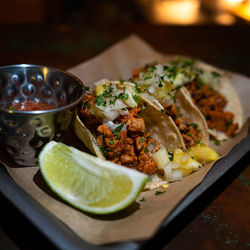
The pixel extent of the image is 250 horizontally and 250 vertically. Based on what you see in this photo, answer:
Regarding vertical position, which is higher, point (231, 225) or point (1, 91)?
point (1, 91)

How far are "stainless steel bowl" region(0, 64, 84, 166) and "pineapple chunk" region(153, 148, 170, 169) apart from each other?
835 millimetres

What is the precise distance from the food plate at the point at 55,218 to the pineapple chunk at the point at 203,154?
0.18m

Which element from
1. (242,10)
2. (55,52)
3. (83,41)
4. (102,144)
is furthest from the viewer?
(242,10)

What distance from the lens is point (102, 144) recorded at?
276cm

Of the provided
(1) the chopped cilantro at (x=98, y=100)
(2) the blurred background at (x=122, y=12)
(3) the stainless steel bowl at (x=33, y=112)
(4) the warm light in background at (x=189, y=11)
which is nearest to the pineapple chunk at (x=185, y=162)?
(1) the chopped cilantro at (x=98, y=100)

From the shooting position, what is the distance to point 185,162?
2.81m

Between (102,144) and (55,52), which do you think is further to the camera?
(55,52)

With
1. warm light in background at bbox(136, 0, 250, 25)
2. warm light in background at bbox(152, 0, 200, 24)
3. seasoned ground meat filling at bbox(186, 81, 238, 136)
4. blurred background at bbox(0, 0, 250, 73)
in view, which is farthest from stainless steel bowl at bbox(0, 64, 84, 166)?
warm light in background at bbox(152, 0, 200, 24)

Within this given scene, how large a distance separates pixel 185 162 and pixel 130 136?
1.77 feet

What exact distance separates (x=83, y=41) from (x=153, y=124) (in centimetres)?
272

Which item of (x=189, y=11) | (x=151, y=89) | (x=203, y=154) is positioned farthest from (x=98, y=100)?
(x=189, y=11)

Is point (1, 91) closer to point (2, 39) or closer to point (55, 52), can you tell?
point (55, 52)

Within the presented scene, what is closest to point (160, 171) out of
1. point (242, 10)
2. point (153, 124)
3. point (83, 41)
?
point (153, 124)

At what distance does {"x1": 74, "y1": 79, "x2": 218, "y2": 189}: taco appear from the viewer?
2.74 m
